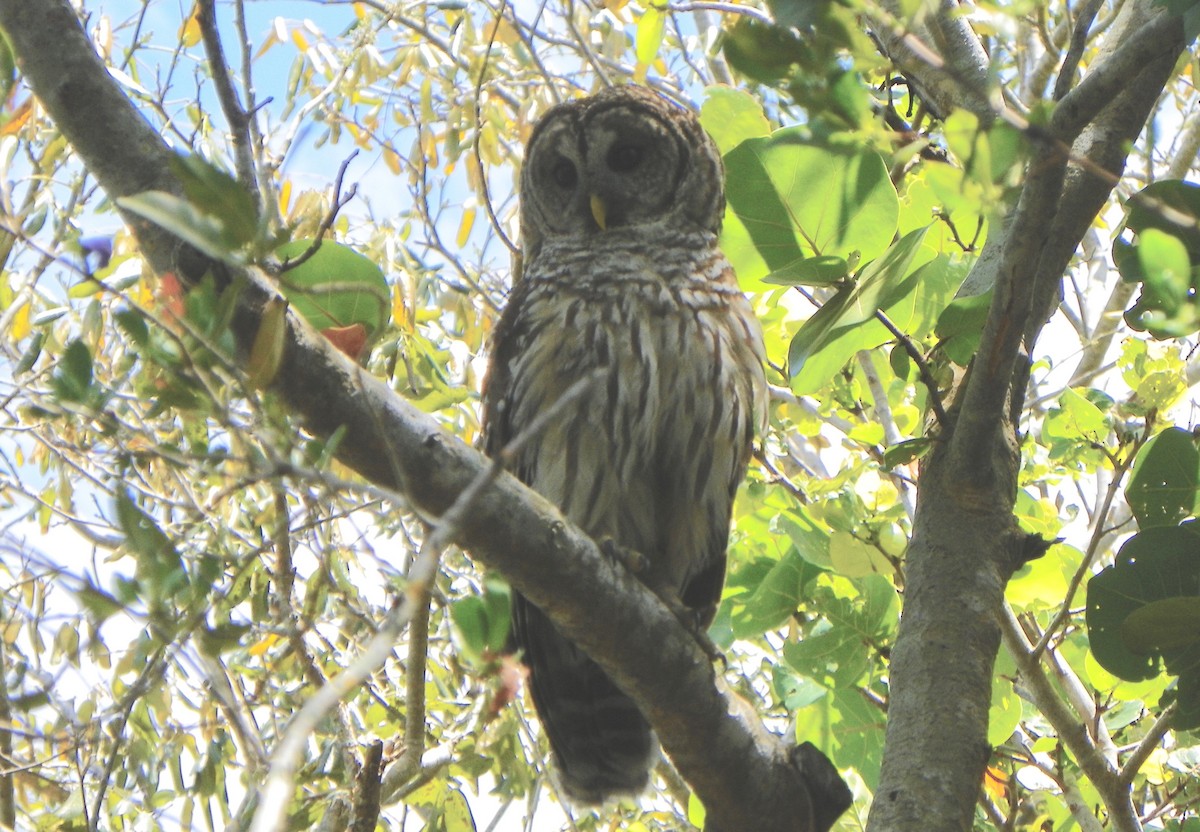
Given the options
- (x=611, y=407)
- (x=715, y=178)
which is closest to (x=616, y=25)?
(x=715, y=178)

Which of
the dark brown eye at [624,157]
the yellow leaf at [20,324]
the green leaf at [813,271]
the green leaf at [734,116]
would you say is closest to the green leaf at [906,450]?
the green leaf at [813,271]

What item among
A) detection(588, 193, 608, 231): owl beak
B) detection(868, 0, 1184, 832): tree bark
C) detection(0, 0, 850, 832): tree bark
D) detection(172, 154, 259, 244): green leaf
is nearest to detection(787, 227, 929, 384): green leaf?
detection(868, 0, 1184, 832): tree bark

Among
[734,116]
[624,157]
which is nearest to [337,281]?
[734,116]

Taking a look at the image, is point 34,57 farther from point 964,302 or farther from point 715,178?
point 715,178

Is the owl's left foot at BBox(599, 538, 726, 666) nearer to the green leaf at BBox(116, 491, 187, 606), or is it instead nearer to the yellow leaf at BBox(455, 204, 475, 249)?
the green leaf at BBox(116, 491, 187, 606)

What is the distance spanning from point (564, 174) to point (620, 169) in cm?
18

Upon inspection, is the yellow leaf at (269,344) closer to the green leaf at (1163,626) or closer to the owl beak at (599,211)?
the green leaf at (1163,626)

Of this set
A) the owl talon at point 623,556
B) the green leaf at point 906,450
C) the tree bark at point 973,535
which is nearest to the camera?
the tree bark at point 973,535

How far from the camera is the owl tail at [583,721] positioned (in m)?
3.13

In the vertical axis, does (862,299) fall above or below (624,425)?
below

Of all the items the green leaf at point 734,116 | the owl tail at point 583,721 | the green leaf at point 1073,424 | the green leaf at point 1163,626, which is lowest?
the green leaf at point 1163,626

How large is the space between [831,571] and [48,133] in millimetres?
3991

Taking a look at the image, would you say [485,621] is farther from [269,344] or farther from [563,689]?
[563,689]

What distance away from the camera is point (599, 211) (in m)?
3.60
